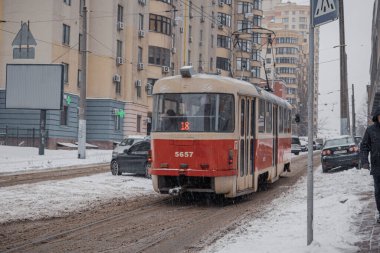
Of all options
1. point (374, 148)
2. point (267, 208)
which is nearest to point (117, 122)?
point (267, 208)

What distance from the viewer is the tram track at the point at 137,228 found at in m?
8.10

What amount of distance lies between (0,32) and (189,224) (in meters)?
36.0

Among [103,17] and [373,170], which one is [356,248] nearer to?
[373,170]

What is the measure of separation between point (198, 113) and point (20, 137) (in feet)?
105

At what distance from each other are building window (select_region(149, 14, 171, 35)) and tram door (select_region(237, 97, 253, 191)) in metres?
40.4

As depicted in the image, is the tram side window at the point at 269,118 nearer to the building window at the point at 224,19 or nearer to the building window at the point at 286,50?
the building window at the point at 224,19

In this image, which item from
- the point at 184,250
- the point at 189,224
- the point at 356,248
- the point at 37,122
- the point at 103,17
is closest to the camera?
the point at 356,248

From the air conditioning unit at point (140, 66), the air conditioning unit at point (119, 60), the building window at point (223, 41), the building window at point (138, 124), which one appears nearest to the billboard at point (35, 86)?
the air conditioning unit at point (119, 60)

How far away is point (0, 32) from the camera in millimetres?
42094

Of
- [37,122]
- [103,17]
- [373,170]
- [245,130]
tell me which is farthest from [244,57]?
[373,170]

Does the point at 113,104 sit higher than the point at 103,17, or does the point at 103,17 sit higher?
the point at 103,17

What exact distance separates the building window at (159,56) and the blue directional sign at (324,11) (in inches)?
1843

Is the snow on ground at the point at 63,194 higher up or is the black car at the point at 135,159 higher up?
the black car at the point at 135,159

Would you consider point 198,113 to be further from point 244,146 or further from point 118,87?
point 118,87
